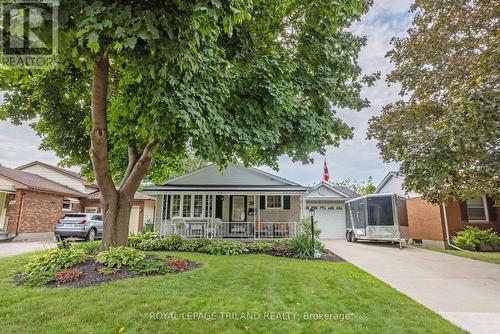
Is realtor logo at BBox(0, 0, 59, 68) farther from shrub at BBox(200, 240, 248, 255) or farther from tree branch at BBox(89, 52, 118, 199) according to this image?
shrub at BBox(200, 240, 248, 255)

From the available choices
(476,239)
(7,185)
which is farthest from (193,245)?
(476,239)

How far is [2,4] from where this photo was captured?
2.73 meters

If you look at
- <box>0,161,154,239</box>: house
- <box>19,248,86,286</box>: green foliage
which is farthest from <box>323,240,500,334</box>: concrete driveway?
<box>0,161,154,239</box>: house

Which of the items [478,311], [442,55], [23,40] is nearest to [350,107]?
[442,55]

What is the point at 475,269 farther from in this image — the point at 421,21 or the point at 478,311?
the point at 421,21

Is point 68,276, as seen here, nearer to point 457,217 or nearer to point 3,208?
point 3,208

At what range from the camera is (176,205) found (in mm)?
15109

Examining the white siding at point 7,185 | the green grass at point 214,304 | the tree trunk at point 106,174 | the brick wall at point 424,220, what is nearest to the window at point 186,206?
the tree trunk at point 106,174

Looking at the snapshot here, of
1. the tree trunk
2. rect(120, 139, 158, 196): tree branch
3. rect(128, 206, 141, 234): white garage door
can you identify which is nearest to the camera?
the tree trunk

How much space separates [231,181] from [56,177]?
51.7 feet

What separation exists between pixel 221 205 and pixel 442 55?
12.1 metres

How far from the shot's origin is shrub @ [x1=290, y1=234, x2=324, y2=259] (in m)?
10.3

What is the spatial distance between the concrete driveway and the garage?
8931 mm

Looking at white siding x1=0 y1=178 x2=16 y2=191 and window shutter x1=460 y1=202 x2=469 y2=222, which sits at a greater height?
white siding x1=0 y1=178 x2=16 y2=191
